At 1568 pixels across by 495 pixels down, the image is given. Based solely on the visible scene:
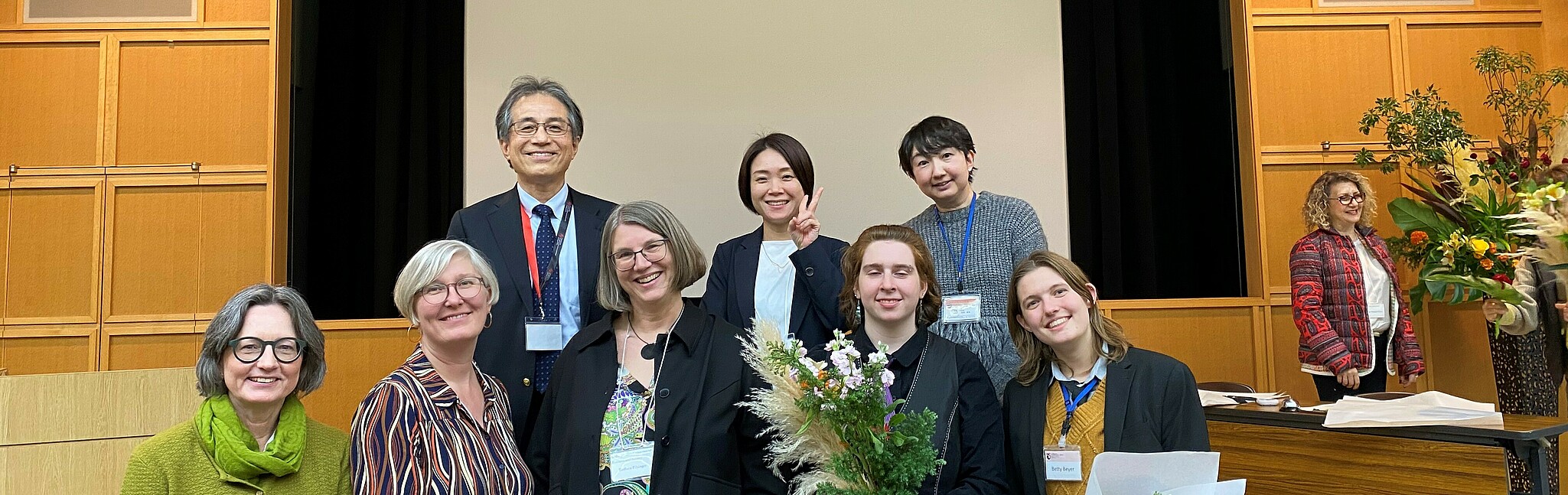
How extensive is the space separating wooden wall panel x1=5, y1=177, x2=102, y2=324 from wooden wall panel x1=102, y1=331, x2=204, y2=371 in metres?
0.17

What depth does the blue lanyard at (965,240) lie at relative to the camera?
3.12 meters

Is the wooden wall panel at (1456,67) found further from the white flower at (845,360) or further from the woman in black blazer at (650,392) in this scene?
the white flower at (845,360)

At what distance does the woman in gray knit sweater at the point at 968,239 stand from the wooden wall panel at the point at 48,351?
174 inches

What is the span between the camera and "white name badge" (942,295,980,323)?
296cm

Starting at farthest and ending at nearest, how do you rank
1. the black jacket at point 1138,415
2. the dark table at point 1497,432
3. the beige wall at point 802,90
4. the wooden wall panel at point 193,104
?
the beige wall at point 802,90 → the wooden wall panel at point 193,104 → the dark table at point 1497,432 → the black jacket at point 1138,415

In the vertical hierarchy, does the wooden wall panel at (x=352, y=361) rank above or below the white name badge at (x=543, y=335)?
below

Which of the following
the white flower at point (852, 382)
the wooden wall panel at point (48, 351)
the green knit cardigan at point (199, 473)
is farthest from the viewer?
the wooden wall panel at point (48, 351)

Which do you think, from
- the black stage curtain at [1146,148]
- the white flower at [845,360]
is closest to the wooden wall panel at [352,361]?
the white flower at [845,360]

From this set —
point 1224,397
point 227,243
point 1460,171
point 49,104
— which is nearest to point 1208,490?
point 1224,397

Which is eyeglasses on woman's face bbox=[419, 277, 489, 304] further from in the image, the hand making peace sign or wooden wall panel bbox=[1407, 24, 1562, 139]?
wooden wall panel bbox=[1407, 24, 1562, 139]

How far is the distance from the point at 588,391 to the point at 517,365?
0.57m

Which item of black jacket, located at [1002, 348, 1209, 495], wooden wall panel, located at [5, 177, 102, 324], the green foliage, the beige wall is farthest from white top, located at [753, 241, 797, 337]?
wooden wall panel, located at [5, 177, 102, 324]

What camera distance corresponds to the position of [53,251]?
5055 millimetres

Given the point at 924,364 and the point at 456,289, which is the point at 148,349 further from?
the point at 924,364
